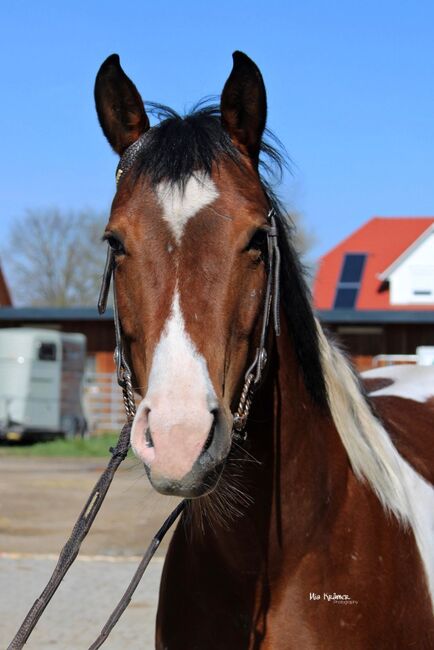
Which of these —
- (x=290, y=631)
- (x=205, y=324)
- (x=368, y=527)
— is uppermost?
(x=205, y=324)

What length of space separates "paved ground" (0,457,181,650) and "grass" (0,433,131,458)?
5.24 metres

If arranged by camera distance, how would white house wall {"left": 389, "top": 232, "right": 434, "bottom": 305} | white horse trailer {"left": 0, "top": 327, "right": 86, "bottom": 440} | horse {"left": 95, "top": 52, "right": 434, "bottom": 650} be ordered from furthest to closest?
white house wall {"left": 389, "top": 232, "right": 434, "bottom": 305}
white horse trailer {"left": 0, "top": 327, "right": 86, "bottom": 440}
horse {"left": 95, "top": 52, "right": 434, "bottom": 650}

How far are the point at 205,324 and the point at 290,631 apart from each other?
0.94 metres

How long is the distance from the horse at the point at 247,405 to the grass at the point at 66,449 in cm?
1858

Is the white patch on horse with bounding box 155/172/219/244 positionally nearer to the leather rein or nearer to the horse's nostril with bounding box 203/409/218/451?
the leather rein

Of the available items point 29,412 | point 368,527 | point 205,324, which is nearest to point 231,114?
point 205,324

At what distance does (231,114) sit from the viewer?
111 inches

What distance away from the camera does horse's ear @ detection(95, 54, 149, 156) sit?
2.85 metres

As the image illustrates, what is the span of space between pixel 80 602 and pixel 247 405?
5.36 m

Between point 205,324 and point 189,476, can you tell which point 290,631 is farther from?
point 205,324

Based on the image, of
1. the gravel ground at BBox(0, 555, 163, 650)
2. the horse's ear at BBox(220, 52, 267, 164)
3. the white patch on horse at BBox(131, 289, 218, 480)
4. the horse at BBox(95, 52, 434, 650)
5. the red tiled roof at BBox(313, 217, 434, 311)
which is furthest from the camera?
the red tiled roof at BBox(313, 217, 434, 311)

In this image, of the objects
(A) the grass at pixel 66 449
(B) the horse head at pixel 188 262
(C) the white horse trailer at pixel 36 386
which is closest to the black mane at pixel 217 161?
(B) the horse head at pixel 188 262

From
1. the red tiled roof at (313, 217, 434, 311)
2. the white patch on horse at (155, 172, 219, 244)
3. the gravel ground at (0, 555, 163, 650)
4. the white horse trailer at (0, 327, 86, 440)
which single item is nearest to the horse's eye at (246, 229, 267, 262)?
the white patch on horse at (155, 172, 219, 244)

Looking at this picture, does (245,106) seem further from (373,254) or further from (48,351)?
(373,254)
